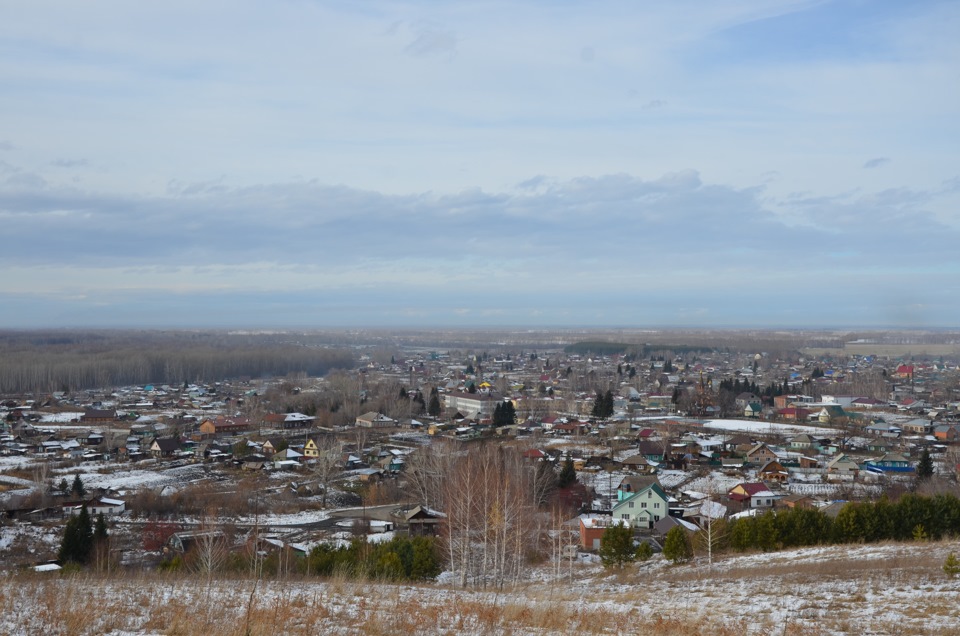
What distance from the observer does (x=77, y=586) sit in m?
6.01

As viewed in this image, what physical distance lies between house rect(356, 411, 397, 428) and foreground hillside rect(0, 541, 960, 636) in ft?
93.9

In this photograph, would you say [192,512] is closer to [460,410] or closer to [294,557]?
[294,557]

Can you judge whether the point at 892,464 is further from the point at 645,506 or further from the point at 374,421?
the point at 374,421

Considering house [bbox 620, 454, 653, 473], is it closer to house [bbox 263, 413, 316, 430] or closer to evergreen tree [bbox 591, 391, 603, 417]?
evergreen tree [bbox 591, 391, 603, 417]

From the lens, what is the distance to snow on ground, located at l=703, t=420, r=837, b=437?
32.7 meters

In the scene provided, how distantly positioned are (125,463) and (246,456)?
4.19 metres

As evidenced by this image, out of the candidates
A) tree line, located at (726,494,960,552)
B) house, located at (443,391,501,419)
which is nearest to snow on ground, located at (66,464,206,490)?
house, located at (443,391,501,419)

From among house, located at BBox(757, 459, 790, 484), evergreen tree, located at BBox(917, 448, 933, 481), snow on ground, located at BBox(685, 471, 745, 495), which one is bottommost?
snow on ground, located at BBox(685, 471, 745, 495)

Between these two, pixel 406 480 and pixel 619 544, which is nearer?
pixel 619 544

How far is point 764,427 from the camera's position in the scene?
34.6 meters

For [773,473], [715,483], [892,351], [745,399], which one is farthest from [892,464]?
[892,351]

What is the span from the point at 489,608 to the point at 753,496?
1594cm

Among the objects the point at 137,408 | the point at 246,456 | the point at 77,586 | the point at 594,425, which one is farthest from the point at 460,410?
the point at 77,586

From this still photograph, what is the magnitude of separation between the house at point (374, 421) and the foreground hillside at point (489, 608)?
93.9ft
